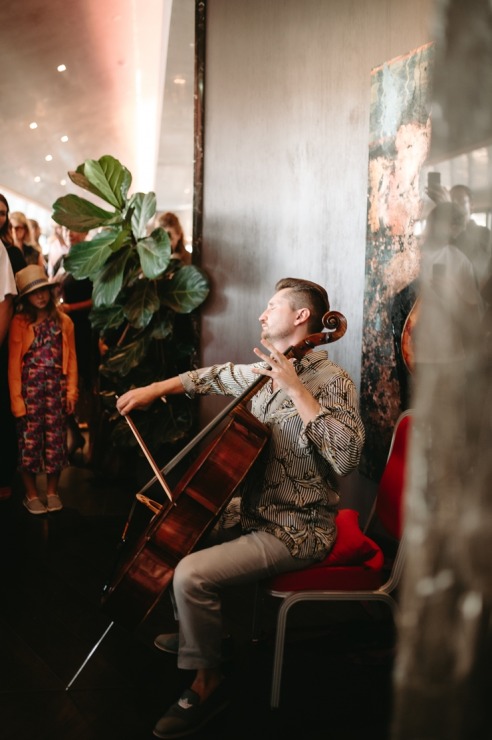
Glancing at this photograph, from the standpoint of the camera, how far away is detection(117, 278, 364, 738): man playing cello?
1.89 meters

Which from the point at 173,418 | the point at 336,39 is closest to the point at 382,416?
the point at 173,418

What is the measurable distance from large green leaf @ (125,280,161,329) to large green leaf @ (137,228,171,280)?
0.12 m

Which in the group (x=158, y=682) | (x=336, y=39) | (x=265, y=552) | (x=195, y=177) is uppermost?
(x=336, y=39)

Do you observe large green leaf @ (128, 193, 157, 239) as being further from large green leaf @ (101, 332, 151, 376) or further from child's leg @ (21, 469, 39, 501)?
child's leg @ (21, 469, 39, 501)

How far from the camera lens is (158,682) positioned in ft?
7.47

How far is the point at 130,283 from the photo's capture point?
12.7 ft

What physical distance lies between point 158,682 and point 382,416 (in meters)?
1.34

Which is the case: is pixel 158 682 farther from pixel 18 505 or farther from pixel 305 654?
pixel 18 505

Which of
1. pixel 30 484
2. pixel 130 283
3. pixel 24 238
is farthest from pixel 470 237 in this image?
pixel 24 238

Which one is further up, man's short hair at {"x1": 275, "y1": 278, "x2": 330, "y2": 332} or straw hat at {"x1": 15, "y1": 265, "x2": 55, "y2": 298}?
straw hat at {"x1": 15, "y1": 265, "x2": 55, "y2": 298}

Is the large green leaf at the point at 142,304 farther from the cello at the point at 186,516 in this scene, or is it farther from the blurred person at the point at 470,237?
the blurred person at the point at 470,237

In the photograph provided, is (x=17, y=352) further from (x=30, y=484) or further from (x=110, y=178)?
(x=110, y=178)

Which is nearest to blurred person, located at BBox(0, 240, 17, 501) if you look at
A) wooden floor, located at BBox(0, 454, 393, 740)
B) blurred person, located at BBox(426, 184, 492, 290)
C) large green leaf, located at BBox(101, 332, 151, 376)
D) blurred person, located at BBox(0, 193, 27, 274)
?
blurred person, located at BBox(0, 193, 27, 274)

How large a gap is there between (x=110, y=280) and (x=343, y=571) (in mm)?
2316
